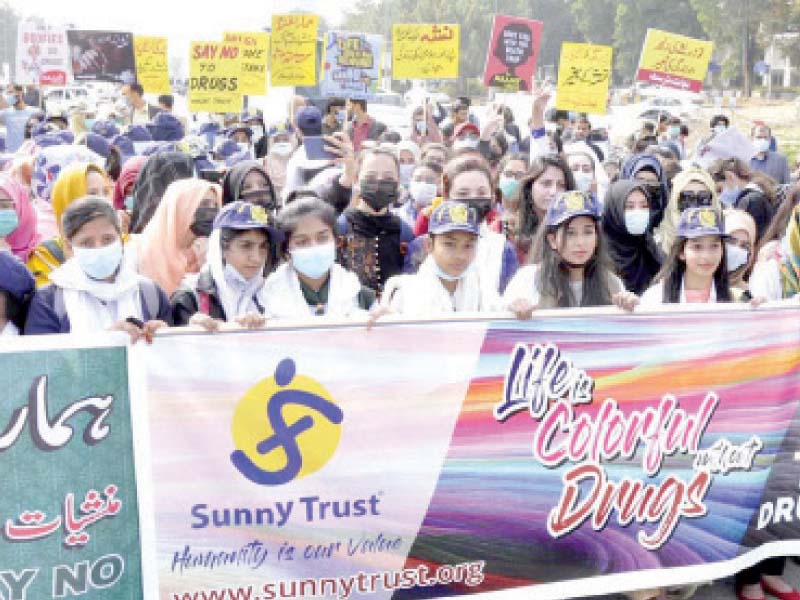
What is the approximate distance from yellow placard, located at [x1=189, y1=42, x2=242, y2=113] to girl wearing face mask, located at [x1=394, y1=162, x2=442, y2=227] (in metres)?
4.84

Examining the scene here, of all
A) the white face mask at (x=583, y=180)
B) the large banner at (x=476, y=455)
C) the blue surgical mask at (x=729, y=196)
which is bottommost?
the large banner at (x=476, y=455)

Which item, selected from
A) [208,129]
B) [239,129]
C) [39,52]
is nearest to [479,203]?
[239,129]

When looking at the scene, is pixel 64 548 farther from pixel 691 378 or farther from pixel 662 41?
pixel 662 41

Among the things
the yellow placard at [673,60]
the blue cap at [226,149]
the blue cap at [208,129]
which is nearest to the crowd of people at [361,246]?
the blue cap at [226,149]

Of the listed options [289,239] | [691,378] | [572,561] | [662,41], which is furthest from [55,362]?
[662,41]

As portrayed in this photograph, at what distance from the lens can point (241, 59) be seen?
1139cm

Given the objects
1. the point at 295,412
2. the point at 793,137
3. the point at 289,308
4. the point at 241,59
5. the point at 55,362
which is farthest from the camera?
the point at 793,137

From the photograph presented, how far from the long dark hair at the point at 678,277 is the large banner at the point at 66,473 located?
2.31m

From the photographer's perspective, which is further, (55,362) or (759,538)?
(759,538)

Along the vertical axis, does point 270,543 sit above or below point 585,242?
below

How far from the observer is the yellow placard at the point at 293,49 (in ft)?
35.9

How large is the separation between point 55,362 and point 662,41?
1011 centimetres

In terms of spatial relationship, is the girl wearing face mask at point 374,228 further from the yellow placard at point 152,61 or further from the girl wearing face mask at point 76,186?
the yellow placard at point 152,61

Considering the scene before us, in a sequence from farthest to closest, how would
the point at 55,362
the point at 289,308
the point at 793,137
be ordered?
the point at 793,137
the point at 289,308
the point at 55,362
